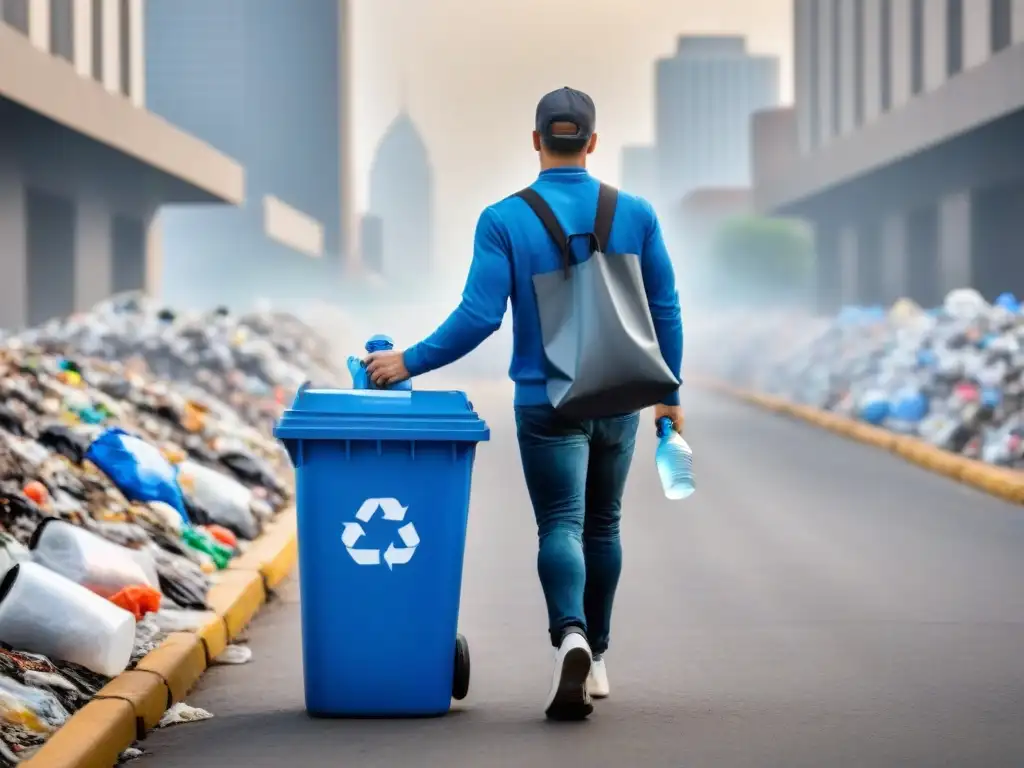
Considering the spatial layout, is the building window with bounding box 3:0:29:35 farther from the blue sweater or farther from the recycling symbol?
the recycling symbol

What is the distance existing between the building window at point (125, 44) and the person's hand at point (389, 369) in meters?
37.5

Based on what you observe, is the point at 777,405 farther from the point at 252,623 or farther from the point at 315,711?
the point at 315,711

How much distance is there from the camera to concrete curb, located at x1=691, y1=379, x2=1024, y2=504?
45.2 feet

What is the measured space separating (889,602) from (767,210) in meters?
48.4

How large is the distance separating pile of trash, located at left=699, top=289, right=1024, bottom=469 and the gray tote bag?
33.5 feet

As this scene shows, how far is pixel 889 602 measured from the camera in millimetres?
8516

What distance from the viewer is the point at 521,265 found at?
5.63 meters

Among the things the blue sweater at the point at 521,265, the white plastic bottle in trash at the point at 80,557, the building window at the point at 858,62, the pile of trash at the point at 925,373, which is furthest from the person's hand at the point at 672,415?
the building window at the point at 858,62

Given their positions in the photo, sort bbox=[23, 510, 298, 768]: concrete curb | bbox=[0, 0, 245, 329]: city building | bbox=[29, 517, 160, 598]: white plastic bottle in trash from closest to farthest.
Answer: bbox=[23, 510, 298, 768]: concrete curb → bbox=[29, 517, 160, 598]: white plastic bottle in trash → bbox=[0, 0, 245, 329]: city building

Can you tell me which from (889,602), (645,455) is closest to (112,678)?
(889,602)

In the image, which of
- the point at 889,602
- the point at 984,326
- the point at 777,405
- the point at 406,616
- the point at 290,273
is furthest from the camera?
the point at 290,273

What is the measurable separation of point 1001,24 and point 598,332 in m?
33.2

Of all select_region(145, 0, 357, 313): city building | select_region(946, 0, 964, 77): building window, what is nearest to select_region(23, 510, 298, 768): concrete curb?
select_region(946, 0, 964, 77): building window

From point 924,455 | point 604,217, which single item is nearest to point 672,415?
point 604,217
